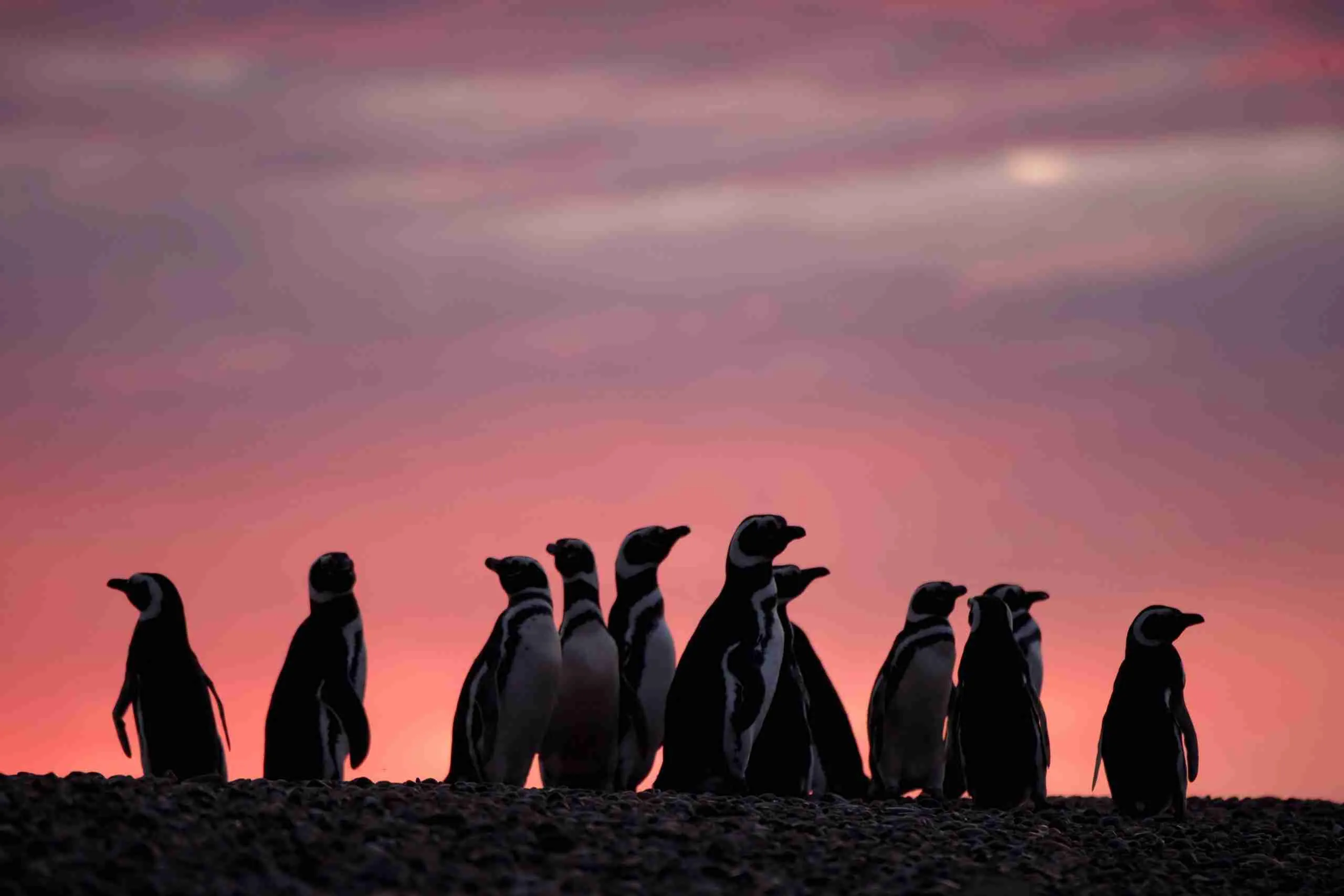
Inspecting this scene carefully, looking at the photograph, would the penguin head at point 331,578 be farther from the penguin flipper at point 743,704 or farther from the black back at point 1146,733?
the black back at point 1146,733

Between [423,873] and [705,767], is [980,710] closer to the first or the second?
[705,767]

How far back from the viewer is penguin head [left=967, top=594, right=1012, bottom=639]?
40.6 ft

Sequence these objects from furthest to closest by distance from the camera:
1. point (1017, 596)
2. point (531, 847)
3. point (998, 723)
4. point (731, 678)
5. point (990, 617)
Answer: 1. point (1017, 596)
2. point (990, 617)
3. point (998, 723)
4. point (731, 678)
5. point (531, 847)

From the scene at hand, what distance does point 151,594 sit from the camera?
11.6 metres

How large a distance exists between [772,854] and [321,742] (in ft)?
13.4

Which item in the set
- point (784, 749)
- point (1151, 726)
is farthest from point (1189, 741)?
point (784, 749)

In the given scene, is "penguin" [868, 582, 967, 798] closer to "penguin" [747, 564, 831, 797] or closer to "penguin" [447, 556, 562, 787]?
"penguin" [747, 564, 831, 797]

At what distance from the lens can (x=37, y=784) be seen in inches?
323

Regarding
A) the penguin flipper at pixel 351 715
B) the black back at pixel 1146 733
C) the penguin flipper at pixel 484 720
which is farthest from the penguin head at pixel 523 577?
→ the black back at pixel 1146 733

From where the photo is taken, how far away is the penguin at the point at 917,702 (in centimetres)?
1332

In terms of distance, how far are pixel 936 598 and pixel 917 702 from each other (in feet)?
2.81

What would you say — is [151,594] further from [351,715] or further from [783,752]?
[783,752]

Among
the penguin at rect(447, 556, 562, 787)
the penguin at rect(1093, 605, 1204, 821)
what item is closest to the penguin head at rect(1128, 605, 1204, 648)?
the penguin at rect(1093, 605, 1204, 821)

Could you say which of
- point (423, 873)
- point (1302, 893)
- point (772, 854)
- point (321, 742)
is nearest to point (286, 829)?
point (423, 873)
